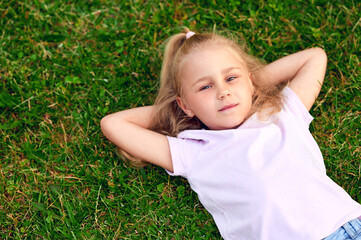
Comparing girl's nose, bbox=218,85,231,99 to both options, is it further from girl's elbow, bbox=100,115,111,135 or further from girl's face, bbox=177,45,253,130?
girl's elbow, bbox=100,115,111,135

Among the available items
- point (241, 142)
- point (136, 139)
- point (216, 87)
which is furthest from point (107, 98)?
point (241, 142)

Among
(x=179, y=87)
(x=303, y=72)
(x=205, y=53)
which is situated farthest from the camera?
(x=303, y=72)

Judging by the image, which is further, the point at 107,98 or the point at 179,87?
the point at 107,98

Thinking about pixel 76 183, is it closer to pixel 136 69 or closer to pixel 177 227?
pixel 177 227

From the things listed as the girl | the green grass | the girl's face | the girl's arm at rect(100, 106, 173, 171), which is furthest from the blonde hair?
the green grass

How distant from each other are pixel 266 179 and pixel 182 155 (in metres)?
0.65

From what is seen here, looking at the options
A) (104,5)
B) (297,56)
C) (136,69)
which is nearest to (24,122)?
(136,69)

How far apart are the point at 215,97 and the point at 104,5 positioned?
1798 millimetres

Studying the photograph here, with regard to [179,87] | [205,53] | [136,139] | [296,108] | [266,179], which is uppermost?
[205,53]

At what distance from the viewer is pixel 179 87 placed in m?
2.86

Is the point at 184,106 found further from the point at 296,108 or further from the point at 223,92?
the point at 296,108

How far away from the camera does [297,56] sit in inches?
122

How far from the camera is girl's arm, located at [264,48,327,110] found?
2906 millimetres

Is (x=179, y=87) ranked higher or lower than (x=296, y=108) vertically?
higher
